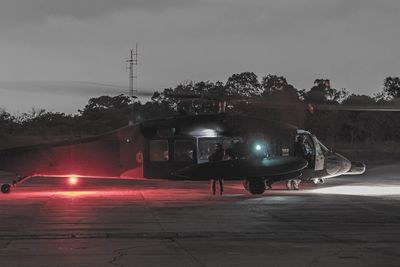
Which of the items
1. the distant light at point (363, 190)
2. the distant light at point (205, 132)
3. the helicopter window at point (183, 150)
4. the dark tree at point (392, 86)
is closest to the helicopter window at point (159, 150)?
the helicopter window at point (183, 150)

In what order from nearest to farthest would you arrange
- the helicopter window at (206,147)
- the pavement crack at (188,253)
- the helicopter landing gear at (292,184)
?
the pavement crack at (188,253) → the helicopter window at (206,147) → the helicopter landing gear at (292,184)

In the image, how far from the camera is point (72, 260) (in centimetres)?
988

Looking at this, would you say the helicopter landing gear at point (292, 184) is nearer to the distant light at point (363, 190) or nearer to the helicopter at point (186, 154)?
the distant light at point (363, 190)

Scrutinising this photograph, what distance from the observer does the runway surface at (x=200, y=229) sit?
10180 mm

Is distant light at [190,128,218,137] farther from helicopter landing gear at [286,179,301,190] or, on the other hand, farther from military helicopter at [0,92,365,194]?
helicopter landing gear at [286,179,301,190]

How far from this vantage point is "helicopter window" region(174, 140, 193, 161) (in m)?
22.4

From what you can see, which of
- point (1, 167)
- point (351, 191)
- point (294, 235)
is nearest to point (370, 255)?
point (294, 235)

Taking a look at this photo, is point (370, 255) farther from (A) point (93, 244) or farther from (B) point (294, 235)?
(A) point (93, 244)

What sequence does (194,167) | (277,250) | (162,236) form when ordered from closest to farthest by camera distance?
(277,250)
(162,236)
(194,167)

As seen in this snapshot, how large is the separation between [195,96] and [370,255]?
1065cm

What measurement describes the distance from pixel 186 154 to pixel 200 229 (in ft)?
29.2

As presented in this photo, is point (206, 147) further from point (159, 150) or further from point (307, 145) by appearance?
point (307, 145)

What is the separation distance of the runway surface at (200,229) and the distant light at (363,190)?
1.03 meters

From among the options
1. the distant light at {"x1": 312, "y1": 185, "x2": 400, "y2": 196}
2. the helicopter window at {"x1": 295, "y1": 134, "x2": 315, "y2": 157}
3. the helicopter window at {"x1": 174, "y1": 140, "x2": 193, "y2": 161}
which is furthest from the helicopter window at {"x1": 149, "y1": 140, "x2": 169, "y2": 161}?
the distant light at {"x1": 312, "y1": 185, "x2": 400, "y2": 196}
